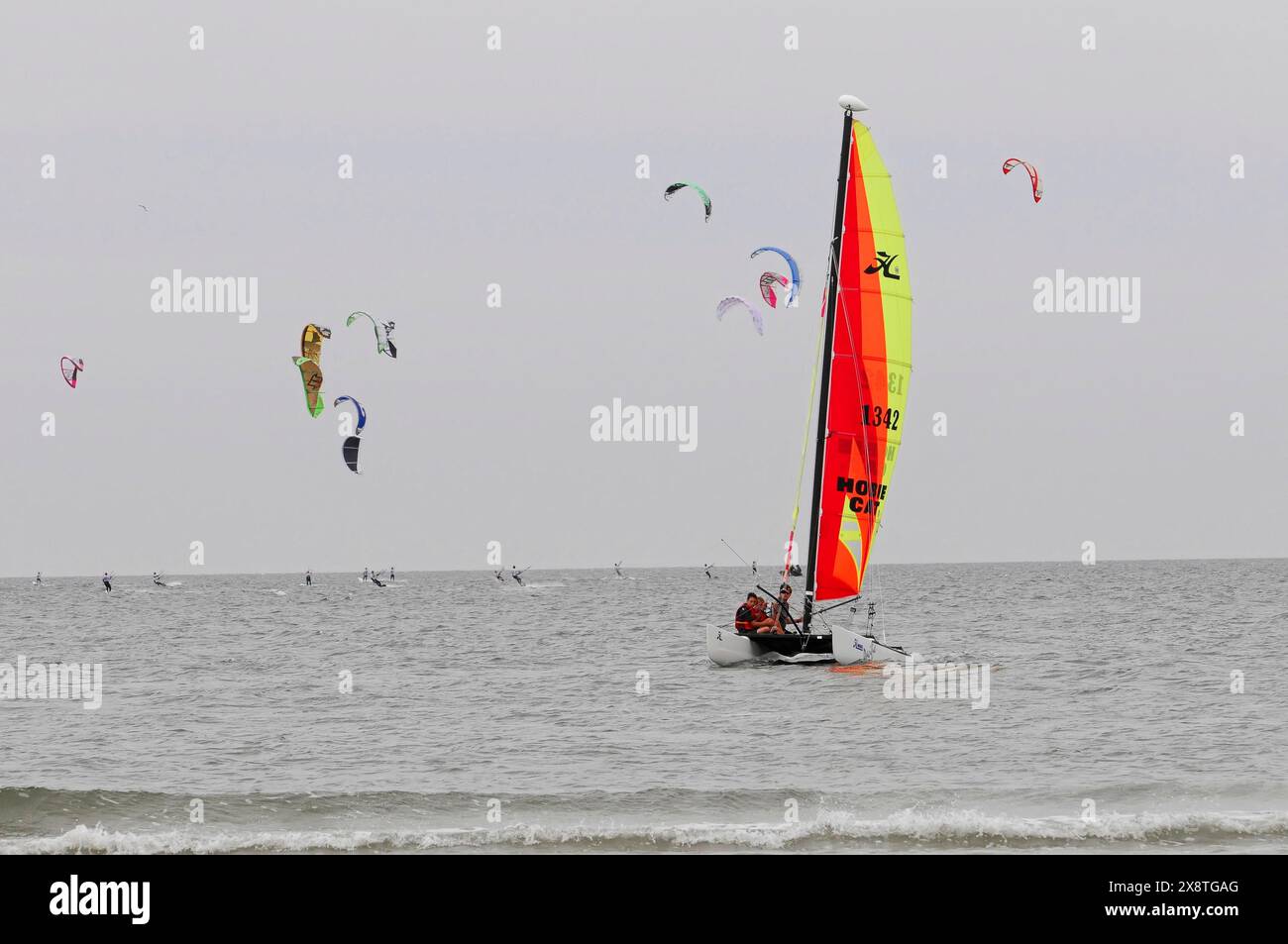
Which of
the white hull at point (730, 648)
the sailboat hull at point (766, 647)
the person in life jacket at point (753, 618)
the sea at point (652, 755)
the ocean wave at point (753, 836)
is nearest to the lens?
the ocean wave at point (753, 836)

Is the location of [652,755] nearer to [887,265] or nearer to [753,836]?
[753,836]

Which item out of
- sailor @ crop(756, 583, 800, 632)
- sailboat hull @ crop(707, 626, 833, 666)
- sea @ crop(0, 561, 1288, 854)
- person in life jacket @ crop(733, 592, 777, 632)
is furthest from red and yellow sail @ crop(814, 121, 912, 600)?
sea @ crop(0, 561, 1288, 854)

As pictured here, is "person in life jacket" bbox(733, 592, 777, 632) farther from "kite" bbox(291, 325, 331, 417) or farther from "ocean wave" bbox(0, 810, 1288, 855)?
"kite" bbox(291, 325, 331, 417)

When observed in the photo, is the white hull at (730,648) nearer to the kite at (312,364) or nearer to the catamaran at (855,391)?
the catamaran at (855,391)

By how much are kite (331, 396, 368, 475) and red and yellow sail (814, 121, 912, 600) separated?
2290 centimetres

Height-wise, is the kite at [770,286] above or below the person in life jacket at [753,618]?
above

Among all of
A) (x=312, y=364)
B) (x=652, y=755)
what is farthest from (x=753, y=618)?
(x=312, y=364)

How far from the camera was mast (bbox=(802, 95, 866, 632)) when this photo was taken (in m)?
30.4

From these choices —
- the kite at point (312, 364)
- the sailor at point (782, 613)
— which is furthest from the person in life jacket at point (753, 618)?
the kite at point (312, 364)

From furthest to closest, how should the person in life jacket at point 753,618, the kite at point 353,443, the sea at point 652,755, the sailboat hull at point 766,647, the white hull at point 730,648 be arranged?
the kite at point 353,443
the person in life jacket at point 753,618
the white hull at point 730,648
the sailboat hull at point 766,647
the sea at point 652,755

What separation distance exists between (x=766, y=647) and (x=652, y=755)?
34.8ft

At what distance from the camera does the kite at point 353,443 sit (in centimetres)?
4953

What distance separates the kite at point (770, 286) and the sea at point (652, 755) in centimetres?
1021
